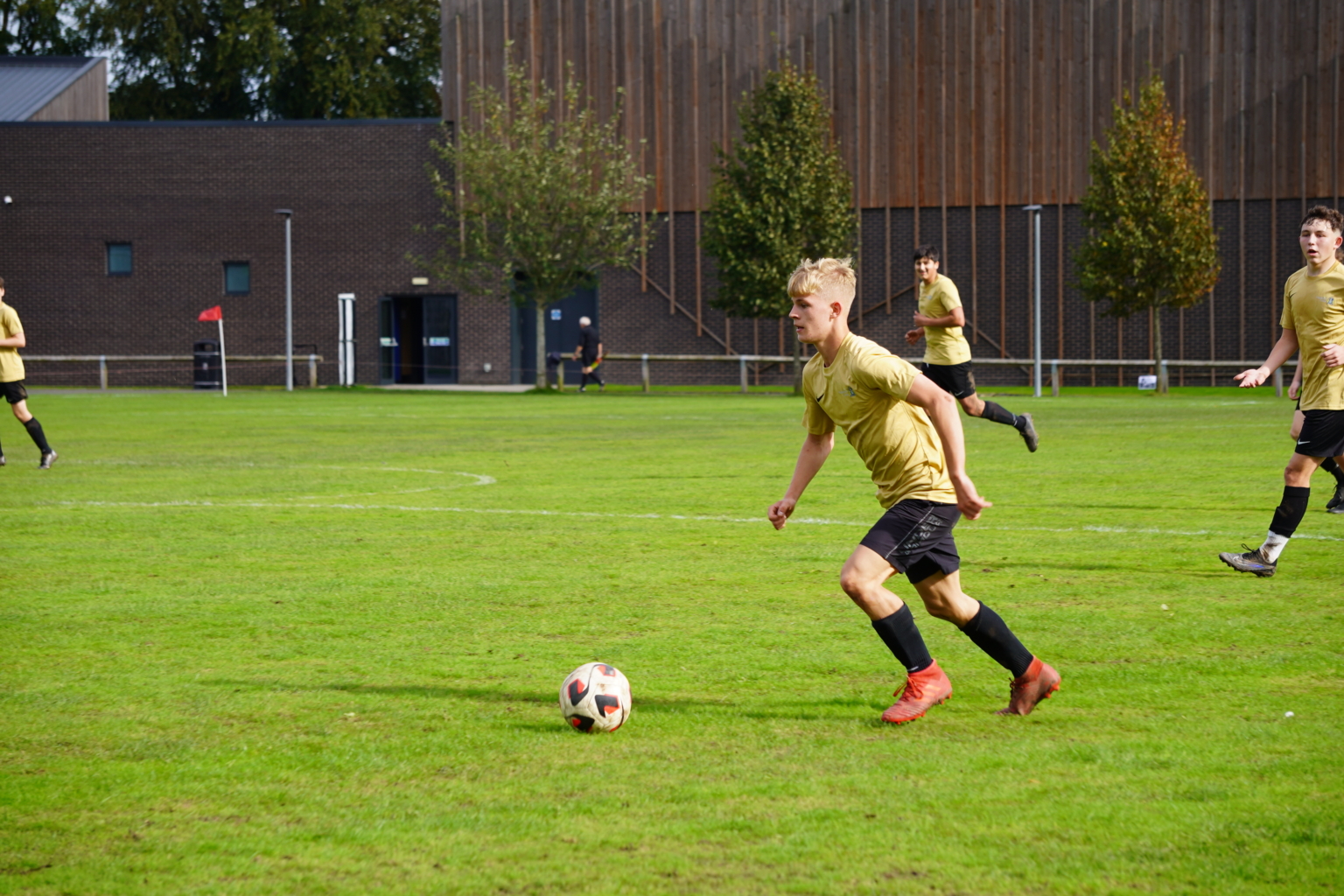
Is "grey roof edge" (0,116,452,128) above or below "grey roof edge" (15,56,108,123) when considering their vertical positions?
below

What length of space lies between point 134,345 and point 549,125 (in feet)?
55.4

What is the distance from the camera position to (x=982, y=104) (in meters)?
43.1

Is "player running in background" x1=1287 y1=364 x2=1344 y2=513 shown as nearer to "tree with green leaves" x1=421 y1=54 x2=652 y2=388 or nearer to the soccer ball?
the soccer ball

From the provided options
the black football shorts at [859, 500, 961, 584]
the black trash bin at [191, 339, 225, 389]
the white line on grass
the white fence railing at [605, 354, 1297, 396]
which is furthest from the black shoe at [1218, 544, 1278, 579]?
the black trash bin at [191, 339, 225, 389]

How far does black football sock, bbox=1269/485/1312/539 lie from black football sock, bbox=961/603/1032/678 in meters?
3.69

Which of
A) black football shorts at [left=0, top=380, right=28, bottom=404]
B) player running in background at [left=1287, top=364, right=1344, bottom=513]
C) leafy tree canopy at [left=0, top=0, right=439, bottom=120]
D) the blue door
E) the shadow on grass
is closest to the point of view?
the shadow on grass

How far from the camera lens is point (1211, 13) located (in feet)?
136

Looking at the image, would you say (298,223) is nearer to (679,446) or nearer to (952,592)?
(679,446)

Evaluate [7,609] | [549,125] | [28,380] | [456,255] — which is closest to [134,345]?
[28,380]

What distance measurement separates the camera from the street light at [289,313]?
43062 millimetres

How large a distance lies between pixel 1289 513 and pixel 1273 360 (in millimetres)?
1021


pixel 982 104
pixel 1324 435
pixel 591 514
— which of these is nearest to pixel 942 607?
pixel 1324 435

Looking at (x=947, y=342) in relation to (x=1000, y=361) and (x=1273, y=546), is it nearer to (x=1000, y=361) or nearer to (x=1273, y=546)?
(x=1273, y=546)

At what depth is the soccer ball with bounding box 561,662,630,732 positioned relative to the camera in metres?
4.98
